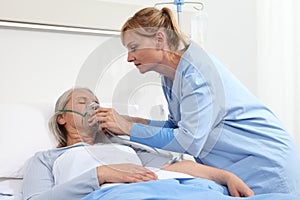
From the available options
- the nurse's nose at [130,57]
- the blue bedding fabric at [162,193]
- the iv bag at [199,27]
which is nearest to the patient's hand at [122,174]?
the blue bedding fabric at [162,193]

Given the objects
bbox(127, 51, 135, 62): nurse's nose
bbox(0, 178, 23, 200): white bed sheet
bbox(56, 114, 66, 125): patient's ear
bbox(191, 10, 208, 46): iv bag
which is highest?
bbox(191, 10, 208, 46): iv bag

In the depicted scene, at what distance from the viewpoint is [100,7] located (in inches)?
93.9

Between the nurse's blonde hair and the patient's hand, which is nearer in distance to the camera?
the patient's hand

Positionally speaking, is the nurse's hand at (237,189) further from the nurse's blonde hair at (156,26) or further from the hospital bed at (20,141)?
the nurse's blonde hair at (156,26)

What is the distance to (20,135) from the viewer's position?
6.56 ft

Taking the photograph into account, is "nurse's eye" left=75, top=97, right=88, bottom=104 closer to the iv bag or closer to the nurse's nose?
the nurse's nose

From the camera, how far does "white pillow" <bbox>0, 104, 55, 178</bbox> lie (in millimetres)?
1927

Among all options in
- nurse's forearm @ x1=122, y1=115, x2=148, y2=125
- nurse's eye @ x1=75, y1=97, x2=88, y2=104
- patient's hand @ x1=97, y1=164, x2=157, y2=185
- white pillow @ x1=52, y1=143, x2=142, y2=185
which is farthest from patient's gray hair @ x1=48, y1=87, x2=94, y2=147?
patient's hand @ x1=97, y1=164, x2=157, y2=185

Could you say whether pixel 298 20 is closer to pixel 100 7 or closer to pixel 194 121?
pixel 100 7

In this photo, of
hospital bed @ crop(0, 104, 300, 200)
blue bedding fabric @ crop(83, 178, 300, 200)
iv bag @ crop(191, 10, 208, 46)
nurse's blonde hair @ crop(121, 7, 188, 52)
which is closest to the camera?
blue bedding fabric @ crop(83, 178, 300, 200)

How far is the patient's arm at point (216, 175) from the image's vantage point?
5.09 ft

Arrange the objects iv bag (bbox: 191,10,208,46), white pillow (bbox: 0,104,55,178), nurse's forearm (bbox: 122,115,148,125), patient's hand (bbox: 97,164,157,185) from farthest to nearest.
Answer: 1. iv bag (bbox: 191,10,208,46)
2. white pillow (bbox: 0,104,55,178)
3. nurse's forearm (bbox: 122,115,148,125)
4. patient's hand (bbox: 97,164,157,185)

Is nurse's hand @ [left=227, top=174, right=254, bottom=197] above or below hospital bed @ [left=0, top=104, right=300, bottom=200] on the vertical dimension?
below

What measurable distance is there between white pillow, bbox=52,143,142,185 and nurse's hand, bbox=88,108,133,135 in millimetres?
66
